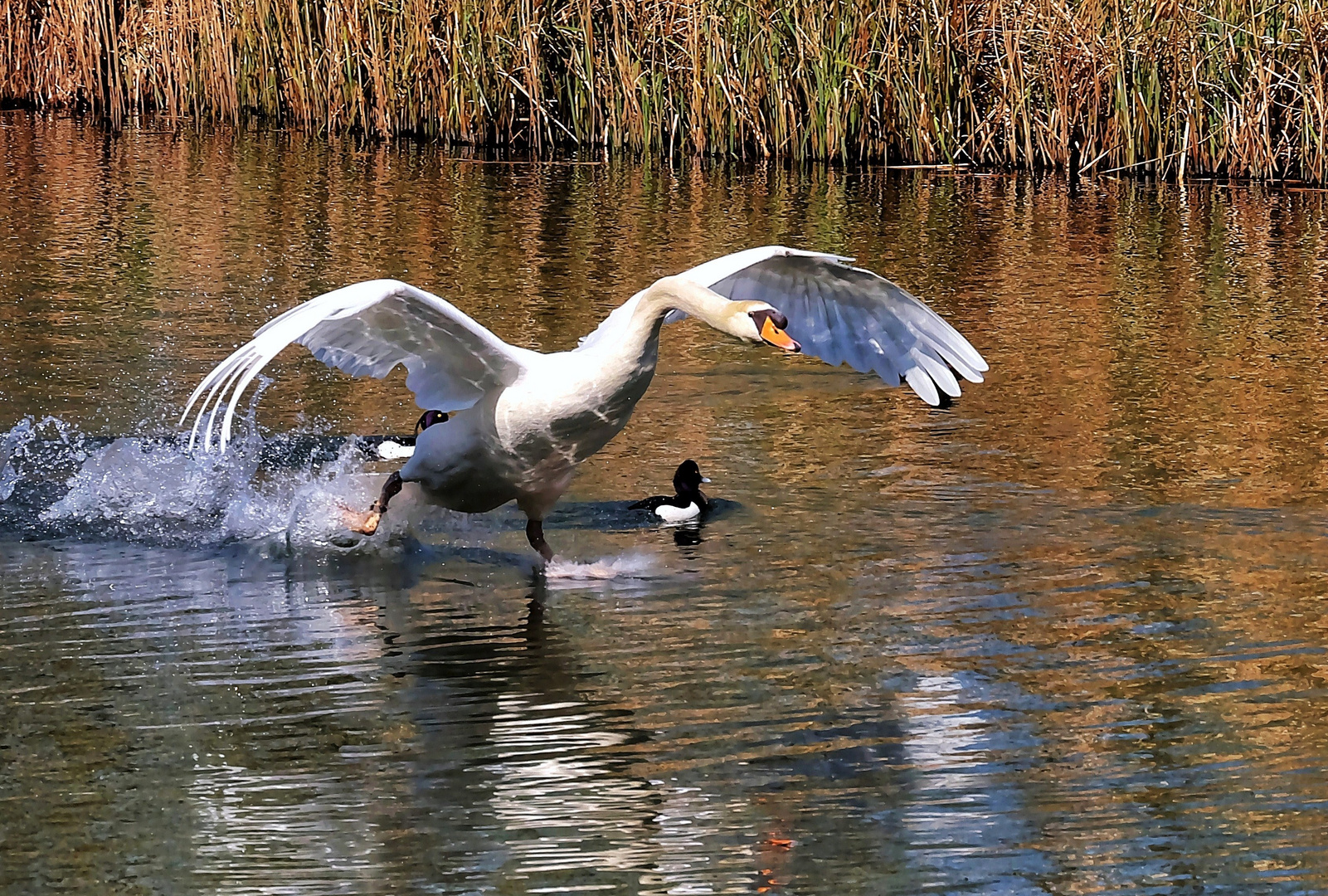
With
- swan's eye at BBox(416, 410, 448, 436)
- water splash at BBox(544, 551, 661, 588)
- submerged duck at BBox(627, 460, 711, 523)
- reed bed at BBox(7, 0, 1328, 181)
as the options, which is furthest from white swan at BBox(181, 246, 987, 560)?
reed bed at BBox(7, 0, 1328, 181)

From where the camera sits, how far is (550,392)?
627cm

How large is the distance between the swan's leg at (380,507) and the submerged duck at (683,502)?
1.00 meters

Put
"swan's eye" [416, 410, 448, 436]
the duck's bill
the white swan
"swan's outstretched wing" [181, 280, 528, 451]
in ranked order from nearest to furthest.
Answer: the duck's bill, "swan's outstretched wing" [181, 280, 528, 451], the white swan, "swan's eye" [416, 410, 448, 436]

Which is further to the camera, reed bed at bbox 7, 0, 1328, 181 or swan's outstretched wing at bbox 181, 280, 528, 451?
reed bed at bbox 7, 0, 1328, 181

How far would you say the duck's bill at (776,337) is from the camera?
5512 millimetres

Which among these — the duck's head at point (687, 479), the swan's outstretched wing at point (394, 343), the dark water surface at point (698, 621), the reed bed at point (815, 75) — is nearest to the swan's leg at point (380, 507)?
the dark water surface at point (698, 621)

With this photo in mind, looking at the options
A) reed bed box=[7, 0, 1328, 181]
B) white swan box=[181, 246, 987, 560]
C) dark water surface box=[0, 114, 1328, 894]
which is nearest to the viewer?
dark water surface box=[0, 114, 1328, 894]

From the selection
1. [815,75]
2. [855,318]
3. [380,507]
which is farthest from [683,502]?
[815,75]

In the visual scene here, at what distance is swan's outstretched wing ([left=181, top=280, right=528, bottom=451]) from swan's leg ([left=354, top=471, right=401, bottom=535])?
461 mm

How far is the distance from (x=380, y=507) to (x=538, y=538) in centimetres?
61

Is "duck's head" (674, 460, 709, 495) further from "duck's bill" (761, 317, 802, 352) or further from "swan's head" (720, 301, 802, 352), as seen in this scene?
"duck's bill" (761, 317, 802, 352)

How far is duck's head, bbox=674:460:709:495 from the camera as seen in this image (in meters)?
7.52

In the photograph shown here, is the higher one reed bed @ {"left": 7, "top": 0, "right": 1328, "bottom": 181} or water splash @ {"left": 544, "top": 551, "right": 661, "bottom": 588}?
reed bed @ {"left": 7, "top": 0, "right": 1328, "bottom": 181}

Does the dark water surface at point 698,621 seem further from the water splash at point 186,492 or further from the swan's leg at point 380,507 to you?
the swan's leg at point 380,507
